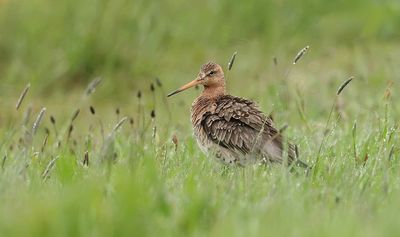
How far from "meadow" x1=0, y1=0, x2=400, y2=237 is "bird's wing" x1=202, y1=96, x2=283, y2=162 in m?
0.14

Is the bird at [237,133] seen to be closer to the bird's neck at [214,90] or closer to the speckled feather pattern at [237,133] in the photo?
the speckled feather pattern at [237,133]

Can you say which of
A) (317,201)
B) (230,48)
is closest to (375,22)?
(230,48)

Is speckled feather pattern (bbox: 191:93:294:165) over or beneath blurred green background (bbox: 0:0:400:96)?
beneath

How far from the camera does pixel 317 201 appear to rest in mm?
5152

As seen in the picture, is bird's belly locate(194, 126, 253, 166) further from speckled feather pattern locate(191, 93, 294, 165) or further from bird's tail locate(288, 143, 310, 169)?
bird's tail locate(288, 143, 310, 169)

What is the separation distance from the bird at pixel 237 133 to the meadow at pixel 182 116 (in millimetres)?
123

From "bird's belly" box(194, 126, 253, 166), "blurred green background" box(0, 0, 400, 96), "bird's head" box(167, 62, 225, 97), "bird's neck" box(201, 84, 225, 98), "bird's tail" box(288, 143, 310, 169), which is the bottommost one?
"bird's tail" box(288, 143, 310, 169)

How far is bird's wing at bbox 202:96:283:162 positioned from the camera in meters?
6.67

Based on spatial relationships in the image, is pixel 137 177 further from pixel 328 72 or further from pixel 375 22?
pixel 375 22

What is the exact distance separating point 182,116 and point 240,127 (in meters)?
3.61

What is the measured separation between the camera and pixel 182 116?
34.2 feet

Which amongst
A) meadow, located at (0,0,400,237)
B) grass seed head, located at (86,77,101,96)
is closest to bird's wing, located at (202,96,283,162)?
meadow, located at (0,0,400,237)

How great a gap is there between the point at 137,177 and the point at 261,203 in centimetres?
61

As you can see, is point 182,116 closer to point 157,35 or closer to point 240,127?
point 157,35
